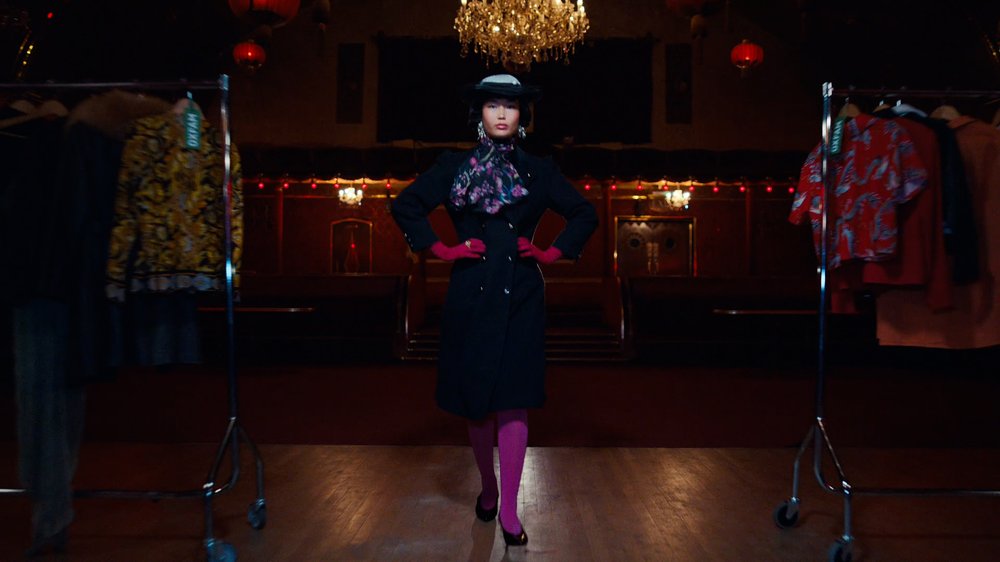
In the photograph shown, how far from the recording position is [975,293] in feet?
8.97

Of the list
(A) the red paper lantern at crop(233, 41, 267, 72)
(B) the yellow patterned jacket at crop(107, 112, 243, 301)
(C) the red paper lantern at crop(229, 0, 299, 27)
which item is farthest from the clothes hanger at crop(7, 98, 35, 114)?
(A) the red paper lantern at crop(233, 41, 267, 72)

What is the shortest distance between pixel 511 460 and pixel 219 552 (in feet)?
3.09

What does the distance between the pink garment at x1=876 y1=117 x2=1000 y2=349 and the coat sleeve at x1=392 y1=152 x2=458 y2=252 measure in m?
1.71

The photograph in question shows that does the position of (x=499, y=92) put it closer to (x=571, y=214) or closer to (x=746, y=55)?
(x=571, y=214)

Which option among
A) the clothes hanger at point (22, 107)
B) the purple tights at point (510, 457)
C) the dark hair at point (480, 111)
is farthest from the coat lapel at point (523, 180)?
the clothes hanger at point (22, 107)

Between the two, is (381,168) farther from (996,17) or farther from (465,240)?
(465,240)

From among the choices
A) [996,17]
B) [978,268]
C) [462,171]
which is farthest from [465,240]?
[996,17]

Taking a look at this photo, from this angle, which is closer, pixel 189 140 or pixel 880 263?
pixel 189 140

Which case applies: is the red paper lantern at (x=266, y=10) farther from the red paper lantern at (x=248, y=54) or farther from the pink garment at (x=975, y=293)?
the pink garment at (x=975, y=293)

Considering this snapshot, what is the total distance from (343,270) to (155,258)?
39.1ft

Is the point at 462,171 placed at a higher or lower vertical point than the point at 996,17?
lower

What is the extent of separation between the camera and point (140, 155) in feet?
7.77

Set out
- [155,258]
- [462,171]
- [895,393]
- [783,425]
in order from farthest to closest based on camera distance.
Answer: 1. [895,393]
2. [783,425]
3. [462,171]
4. [155,258]

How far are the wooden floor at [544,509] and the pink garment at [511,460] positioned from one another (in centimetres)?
9
